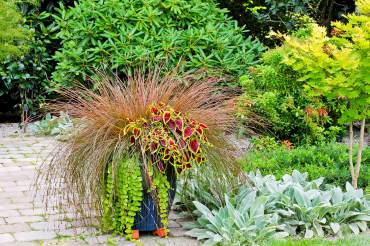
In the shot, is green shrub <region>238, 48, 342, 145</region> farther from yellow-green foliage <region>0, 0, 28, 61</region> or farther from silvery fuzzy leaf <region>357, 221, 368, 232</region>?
yellow-green foliage <region>0, 0, 28, 61</region>

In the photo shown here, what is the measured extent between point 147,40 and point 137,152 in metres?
4.18

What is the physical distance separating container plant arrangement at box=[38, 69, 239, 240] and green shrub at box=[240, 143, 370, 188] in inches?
45.5

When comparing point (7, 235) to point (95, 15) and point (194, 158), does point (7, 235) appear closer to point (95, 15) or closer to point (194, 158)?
point (194, 158)

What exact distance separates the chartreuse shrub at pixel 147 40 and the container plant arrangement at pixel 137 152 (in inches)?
139

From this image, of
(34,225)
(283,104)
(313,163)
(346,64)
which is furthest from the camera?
(283,104)

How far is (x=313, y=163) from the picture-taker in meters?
5.95

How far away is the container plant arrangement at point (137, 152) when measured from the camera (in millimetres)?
4125

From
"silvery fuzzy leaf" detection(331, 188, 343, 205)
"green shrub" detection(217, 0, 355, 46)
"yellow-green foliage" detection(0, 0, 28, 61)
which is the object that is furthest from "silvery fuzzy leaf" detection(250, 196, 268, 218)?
"green shrub" detection(217, 0, 355, 46)

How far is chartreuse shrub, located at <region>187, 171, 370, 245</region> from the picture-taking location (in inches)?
166

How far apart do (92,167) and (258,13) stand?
22.9 feet

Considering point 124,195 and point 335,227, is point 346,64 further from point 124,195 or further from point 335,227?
point 124,195

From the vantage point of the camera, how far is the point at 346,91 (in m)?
4.89

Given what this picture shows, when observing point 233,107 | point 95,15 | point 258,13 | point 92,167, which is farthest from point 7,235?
point 258,13

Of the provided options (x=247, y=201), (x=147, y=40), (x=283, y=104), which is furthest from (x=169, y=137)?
(x=147, y=40)
